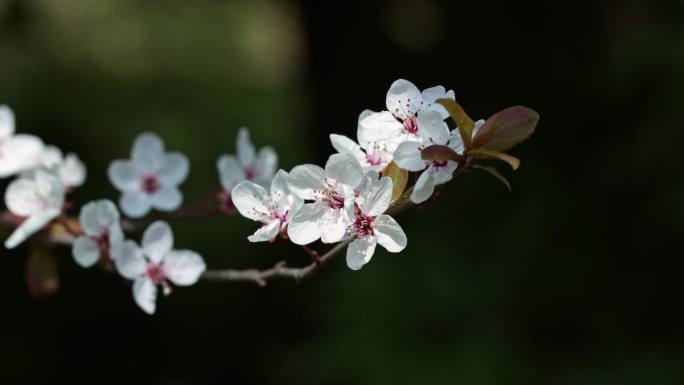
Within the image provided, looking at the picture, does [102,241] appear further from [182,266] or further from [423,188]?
[423,188]

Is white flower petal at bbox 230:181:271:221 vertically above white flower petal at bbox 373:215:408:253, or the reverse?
white flower petal at bbox 230:181:271:221

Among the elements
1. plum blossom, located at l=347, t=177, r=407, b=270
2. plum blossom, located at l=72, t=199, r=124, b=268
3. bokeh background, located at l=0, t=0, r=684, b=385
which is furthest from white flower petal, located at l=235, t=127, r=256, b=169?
bokeh background, located at l=0, t=0, r=684, b=385

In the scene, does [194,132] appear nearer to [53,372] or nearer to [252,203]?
[53,372]

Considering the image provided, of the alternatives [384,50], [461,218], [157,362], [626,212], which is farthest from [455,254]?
[157,362]

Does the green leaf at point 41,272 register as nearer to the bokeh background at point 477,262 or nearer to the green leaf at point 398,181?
the green leaf at point 398,181

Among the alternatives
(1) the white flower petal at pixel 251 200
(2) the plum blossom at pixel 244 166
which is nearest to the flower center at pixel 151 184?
(2) the plum blossom at pixel 244 166

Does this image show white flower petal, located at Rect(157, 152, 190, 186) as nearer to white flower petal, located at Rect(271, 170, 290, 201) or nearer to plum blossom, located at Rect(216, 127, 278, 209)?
plum blossom, located at Rect(216, 127, 278, 209)
